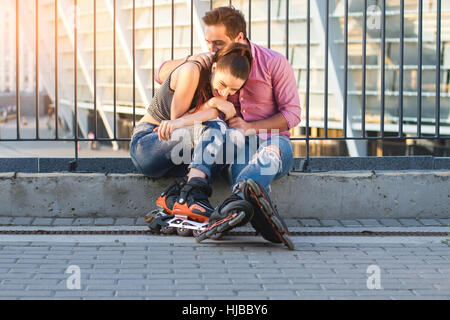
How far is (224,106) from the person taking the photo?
5359 mm

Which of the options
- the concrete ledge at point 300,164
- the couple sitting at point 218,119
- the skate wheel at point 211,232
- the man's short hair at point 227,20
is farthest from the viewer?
the concrete ledge at point 300,164

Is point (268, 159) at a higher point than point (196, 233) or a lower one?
higher

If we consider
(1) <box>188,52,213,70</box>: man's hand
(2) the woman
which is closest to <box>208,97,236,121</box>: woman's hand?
(2) the woman

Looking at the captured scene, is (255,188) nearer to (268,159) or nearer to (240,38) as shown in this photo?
(268,159)

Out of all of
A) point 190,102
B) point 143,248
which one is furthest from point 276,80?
point 143,248

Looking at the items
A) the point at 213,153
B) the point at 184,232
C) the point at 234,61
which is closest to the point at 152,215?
the point at 184,232

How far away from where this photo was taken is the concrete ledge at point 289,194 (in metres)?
5.79

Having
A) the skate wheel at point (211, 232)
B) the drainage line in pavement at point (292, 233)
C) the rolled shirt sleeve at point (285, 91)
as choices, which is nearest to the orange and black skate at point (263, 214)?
the skate wheel at point (211, 232)

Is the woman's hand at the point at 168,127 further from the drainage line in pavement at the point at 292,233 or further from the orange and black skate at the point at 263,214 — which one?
the orange and black skate at the point at 263,214

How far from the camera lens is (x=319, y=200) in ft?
19.3

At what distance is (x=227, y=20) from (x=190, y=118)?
0.69 meters

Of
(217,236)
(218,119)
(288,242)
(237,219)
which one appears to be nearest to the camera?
(237,219)

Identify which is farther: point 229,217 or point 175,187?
point 175,187

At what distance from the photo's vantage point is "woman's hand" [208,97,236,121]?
17.5 feet
